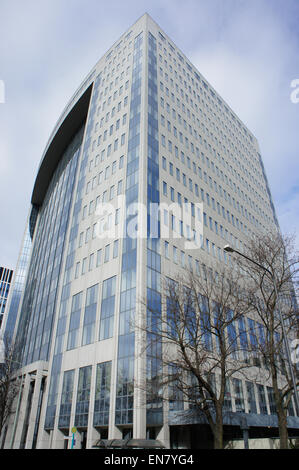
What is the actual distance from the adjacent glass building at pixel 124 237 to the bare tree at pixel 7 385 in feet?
5.84

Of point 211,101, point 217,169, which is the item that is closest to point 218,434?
point 217,169

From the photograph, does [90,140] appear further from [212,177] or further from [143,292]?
[143,292]

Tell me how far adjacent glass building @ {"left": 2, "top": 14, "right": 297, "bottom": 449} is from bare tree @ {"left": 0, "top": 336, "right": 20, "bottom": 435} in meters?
1.78

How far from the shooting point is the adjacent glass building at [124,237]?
102 feet

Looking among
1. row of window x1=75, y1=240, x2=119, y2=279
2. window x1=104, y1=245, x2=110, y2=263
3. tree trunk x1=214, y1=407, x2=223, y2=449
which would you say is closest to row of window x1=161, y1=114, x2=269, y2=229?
window x1=104, y1=245, x2=110, y2=263

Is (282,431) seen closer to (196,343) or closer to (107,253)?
(196,343)

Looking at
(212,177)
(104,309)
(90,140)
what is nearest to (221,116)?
(212,177)

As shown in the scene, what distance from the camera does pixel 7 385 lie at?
145ft

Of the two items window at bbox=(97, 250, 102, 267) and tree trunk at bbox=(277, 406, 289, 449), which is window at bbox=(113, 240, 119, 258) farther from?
tree trunk at bbox=(277, 406, 289, 449)

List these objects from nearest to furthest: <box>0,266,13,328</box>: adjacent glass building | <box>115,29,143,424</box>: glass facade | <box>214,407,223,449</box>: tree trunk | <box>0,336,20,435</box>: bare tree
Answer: <box>214,407,223,449</box>: tree trunk
<box>115,29,143,424</box>: glass facade
<box>0,336,20,435</box>: bare tree
<box>0,266,13,328</box>: adjacent glass building

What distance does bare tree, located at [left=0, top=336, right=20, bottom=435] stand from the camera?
4320 cm

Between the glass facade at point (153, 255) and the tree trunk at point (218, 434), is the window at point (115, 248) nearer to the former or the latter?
the glass facade at point (153, 255)

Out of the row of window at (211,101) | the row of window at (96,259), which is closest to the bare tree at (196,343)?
the row of window at (96,259)

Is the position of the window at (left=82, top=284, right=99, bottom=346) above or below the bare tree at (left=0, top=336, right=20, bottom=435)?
above
